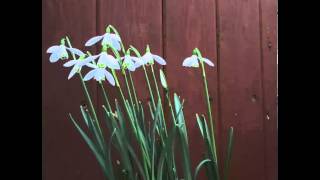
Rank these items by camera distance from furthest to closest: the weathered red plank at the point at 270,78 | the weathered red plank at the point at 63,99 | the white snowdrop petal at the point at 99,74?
the weathered red plank at the point at 270,78 < the weathered red plank at the point at 63,99 < the white snowdrop petal at the point at 99,74

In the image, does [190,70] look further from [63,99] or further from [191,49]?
[63,99]

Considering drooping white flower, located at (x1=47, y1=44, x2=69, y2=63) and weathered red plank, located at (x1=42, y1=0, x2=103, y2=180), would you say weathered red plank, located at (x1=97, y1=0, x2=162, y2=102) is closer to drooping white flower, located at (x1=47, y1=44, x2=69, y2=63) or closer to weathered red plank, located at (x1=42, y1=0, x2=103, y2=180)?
weathered red plank, located at (x1=42, y1=0, x2=103, y2=180)

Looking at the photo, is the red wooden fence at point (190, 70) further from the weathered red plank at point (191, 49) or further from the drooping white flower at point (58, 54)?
the drooping white flower at point (58, 54)

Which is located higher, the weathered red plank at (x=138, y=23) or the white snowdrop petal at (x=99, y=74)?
the weathered red plank at (x=138, y=23)

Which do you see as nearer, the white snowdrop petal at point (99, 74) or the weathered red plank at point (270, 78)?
the white snowdrop petal at point (99, 74)

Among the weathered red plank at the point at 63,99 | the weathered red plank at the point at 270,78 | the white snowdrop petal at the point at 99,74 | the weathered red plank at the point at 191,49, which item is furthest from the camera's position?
the weathered red plank at the point at 270,78

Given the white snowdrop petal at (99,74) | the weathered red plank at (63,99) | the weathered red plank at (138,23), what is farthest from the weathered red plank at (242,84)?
the white snowdrop petal at (99,74)

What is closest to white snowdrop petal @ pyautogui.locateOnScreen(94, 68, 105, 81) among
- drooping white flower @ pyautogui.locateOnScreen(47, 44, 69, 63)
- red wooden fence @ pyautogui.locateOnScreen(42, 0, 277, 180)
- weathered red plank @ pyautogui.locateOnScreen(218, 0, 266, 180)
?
drooping white flower @ pyautogui.locateOnScreen(47, 44, 69, 63)
